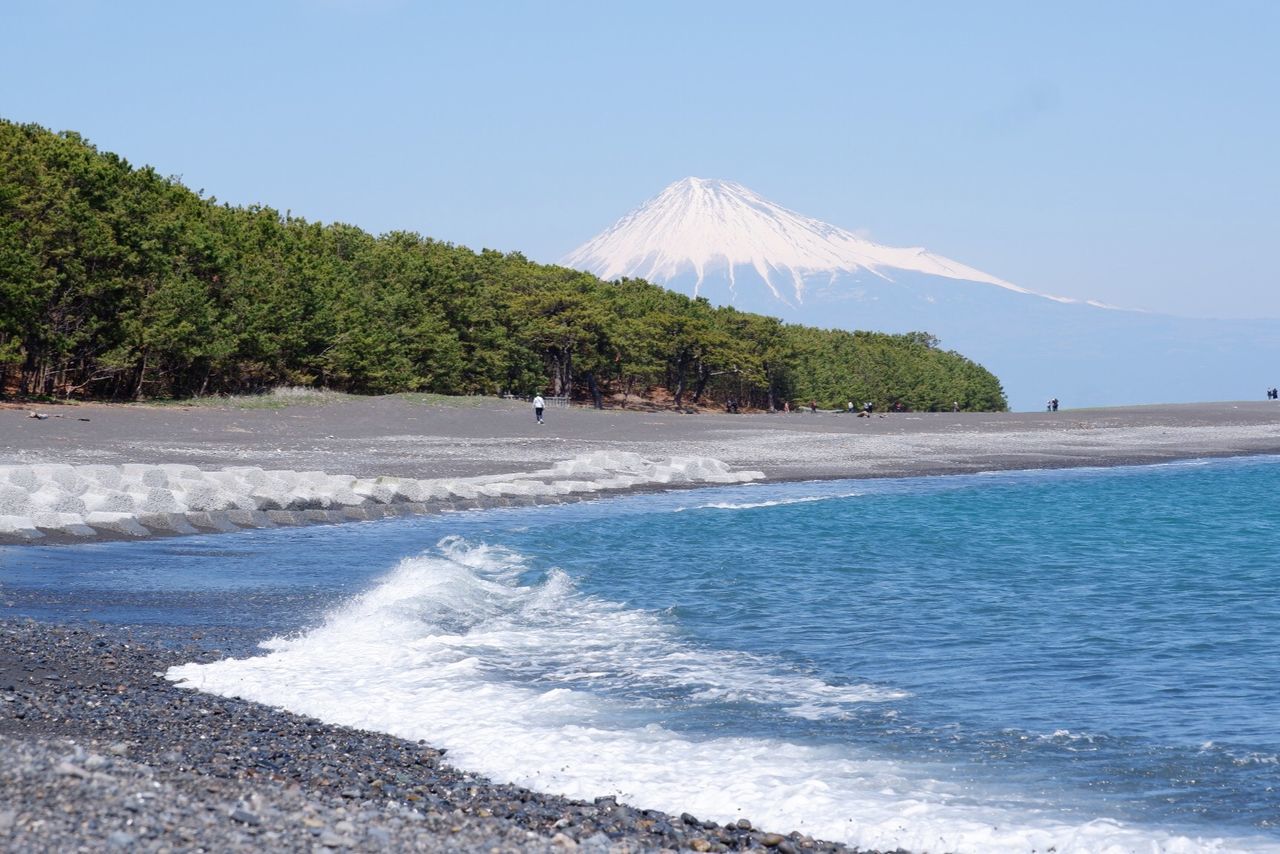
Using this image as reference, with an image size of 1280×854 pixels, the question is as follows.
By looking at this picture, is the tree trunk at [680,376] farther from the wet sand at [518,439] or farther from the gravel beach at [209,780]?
the gravel beach at [209,780]

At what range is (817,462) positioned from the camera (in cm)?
4484

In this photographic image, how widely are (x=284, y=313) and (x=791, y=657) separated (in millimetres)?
48380

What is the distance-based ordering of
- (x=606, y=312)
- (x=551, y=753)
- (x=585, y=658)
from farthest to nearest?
(x=606, y=312) < (x=585, y=658) < (x=551, y=753)

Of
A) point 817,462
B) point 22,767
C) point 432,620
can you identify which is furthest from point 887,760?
point 817,462

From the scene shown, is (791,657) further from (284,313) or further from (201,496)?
(284,313)

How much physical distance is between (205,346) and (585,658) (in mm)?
42696

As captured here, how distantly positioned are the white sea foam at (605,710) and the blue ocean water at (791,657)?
0.04 metres

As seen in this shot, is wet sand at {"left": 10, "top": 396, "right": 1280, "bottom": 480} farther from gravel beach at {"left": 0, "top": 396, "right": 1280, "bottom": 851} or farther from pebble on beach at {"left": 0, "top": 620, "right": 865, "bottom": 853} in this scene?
pebble on beach at {"left": 0, "top": 620, "right": 865, "bottom": 853}

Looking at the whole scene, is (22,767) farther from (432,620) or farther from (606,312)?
(606,312)

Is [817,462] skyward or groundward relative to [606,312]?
groundward

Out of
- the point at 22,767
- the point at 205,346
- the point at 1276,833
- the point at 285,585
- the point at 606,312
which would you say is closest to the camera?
the point at 22,767

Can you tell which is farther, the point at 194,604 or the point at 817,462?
the point at 817,462

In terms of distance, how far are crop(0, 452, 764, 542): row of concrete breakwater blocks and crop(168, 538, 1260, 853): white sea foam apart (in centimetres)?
791

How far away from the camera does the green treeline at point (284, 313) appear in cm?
4928
